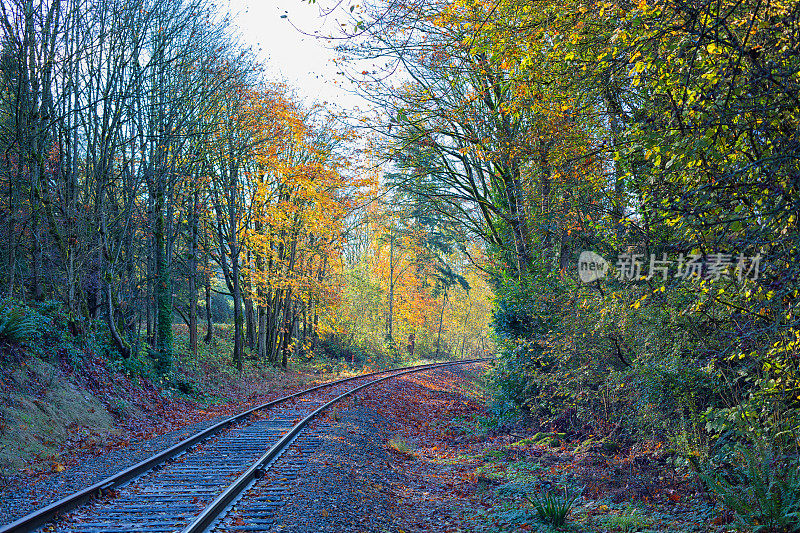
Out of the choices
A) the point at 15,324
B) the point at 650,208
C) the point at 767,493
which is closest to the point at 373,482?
the point at 767,493

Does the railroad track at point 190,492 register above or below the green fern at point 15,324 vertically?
below

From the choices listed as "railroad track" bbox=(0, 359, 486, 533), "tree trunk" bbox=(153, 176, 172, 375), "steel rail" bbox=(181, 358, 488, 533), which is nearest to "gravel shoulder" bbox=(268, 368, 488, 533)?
"railroad track" bbox=(0, 359, 486, 533)

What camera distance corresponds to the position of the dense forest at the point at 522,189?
4633mm

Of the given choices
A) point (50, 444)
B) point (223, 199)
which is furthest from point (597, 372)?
point (223, 199)

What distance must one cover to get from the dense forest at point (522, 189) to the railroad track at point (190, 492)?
16.1 feet

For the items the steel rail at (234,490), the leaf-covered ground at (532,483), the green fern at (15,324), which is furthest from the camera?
the green fern at (15,324)

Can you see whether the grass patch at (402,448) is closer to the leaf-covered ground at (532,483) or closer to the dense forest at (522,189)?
the leaf-covered ground at (532,483)

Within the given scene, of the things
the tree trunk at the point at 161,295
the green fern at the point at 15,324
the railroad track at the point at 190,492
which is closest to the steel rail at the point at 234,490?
the railroad track at the point at 190,492

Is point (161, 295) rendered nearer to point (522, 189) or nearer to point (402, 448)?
point (402, 448)

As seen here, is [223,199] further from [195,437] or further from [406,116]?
[195,437]

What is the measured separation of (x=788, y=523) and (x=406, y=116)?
1042 centimetres

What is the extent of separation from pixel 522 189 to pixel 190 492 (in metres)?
8.64

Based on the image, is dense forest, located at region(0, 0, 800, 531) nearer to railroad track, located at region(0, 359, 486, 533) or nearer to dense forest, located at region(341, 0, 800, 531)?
dense forest, located at region(341, 0, 800, 531)

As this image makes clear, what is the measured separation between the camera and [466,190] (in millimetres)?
15727
